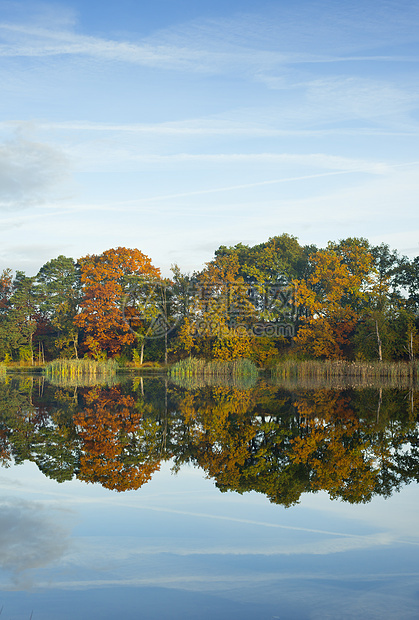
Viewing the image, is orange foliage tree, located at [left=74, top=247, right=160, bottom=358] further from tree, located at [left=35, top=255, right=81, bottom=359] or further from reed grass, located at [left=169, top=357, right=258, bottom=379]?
reed grass, located at [left=169, top=357, right=258, bottom=379]

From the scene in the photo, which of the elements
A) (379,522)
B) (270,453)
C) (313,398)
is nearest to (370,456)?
(270,453)

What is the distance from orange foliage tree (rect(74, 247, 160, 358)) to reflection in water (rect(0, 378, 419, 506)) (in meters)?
27.6

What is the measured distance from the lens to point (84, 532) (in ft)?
16.0

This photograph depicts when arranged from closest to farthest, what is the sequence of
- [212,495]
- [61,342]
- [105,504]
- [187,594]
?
[187,594], [105,504], [212,495], [61,342]

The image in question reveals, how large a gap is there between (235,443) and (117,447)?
1.93m

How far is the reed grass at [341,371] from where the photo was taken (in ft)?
97.1

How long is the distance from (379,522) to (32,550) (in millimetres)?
3172

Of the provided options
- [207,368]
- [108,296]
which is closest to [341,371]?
[207,368]

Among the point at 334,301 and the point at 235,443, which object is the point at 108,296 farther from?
the point at 235,443

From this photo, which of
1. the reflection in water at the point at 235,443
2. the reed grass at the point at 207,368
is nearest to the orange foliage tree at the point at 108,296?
the reed grass at the point at 207,368

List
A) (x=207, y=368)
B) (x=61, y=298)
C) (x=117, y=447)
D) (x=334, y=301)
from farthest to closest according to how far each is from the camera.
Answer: (x=61, y=298)
(x=334, y=301)
(x=207, y=368)
(x=117, y=447)

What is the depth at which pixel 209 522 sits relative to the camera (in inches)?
209

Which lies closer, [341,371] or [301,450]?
[301,450]

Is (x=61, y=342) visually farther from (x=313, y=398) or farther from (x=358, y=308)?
(x=313, y=398)
